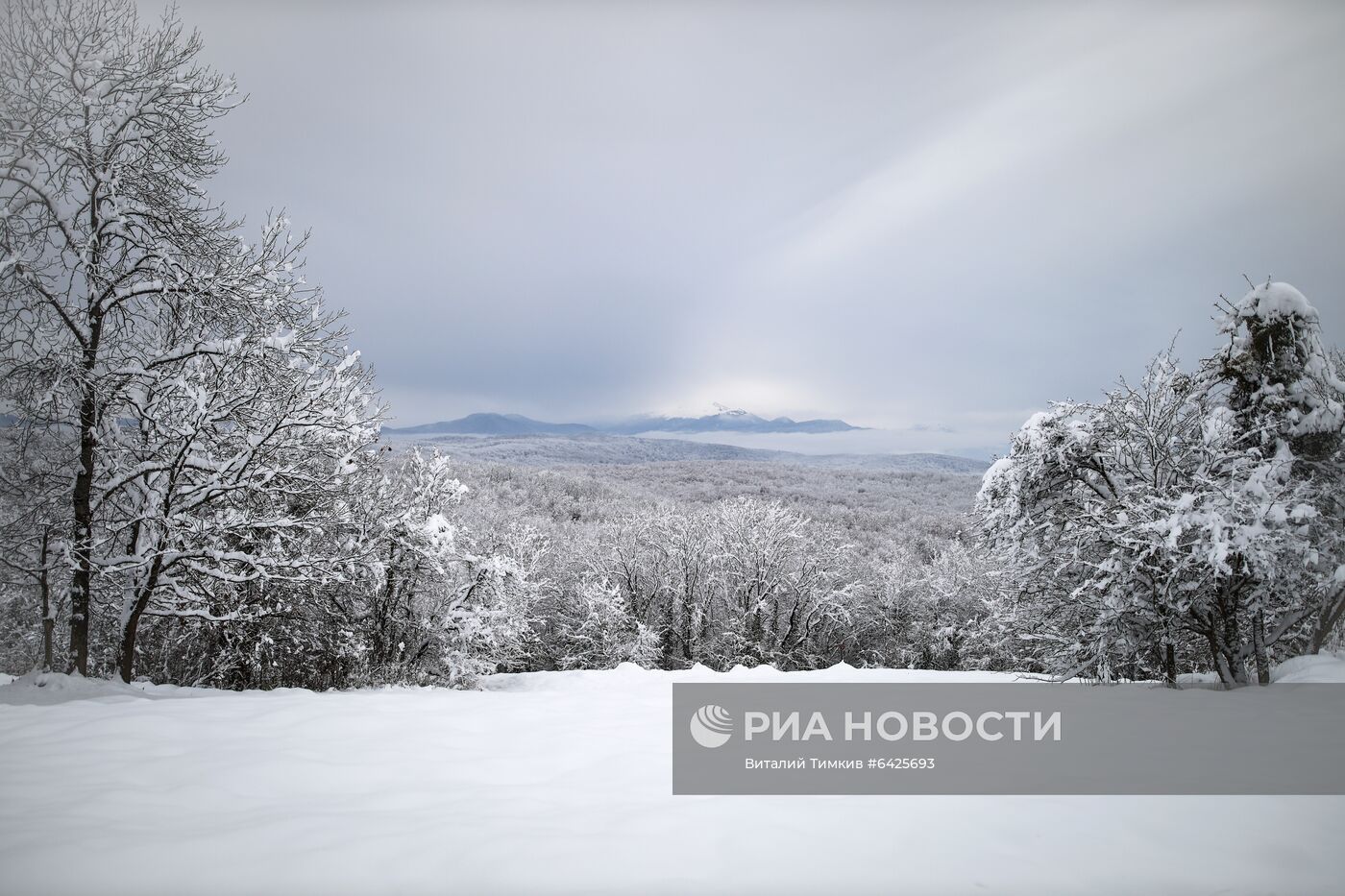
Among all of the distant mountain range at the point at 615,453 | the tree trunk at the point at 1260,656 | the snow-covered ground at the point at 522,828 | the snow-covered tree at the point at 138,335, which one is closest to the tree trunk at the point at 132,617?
the snow-covered tree at the point at 138,335

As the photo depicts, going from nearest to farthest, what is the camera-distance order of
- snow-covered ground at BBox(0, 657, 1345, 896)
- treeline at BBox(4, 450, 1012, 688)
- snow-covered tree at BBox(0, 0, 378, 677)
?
snow-covered ground at BBox(0, 657, 1345, 896) → snow-covered tree at BBox(0, 0, 378, 677) → treeline at BBox(4, 450, 1012, 688)

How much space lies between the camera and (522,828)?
2.82 metres

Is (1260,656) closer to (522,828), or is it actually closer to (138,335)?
(522,828)

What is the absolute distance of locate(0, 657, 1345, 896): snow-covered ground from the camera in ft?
7.97

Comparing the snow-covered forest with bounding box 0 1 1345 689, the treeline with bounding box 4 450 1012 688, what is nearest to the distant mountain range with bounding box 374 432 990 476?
the treeline with bounding box 4 450 1012 688

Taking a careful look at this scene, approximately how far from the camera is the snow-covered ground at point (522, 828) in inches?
95.7

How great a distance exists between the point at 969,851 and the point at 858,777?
101cm

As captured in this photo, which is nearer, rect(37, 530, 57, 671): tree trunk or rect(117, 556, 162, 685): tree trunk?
rect(37, 530, 57, 671): tree trunk

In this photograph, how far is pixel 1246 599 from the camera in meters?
7.80

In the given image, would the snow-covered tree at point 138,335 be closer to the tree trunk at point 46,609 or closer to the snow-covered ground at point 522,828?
the tree trunk at point 46,609

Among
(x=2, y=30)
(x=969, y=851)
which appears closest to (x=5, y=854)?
(x=969, y=851)

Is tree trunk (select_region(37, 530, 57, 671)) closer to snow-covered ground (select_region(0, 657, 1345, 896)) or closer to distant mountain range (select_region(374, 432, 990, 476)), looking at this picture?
snow-covered ground (select_region(0, 657, 1345, 896))

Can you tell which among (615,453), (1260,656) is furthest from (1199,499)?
(615,453)

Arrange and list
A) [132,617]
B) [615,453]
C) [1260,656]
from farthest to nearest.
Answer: [615,453] < [1260,656] < [132,617]
